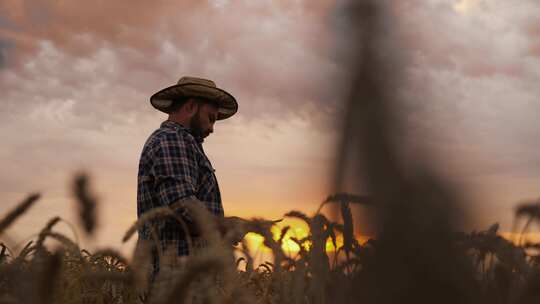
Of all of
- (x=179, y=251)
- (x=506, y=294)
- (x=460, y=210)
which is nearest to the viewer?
(x=460, y=210)

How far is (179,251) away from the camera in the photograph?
4.97 m

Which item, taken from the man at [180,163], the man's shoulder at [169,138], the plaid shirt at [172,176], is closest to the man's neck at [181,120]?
the man at [180,163]

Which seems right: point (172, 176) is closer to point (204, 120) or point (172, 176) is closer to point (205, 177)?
point (205, 177)

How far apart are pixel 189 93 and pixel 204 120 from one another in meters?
0.37

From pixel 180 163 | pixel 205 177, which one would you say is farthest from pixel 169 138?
pixel 205 177

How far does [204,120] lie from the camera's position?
18.7ft

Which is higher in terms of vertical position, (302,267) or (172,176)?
(172,176)

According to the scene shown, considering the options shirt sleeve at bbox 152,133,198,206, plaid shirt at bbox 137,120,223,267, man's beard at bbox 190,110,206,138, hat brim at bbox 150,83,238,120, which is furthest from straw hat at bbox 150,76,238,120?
shirt sleeve at bbox 152,133,198,206

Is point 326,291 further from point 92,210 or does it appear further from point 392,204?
point 92,210

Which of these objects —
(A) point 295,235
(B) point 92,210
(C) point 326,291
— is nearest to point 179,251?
(B) point 92,210

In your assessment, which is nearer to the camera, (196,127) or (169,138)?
(169,138)

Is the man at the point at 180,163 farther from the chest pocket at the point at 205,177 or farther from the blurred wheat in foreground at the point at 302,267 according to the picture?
the blurred wheat in foreground at the point at 302,267

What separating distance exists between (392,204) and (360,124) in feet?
1.73

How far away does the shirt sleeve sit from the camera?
4.59m
